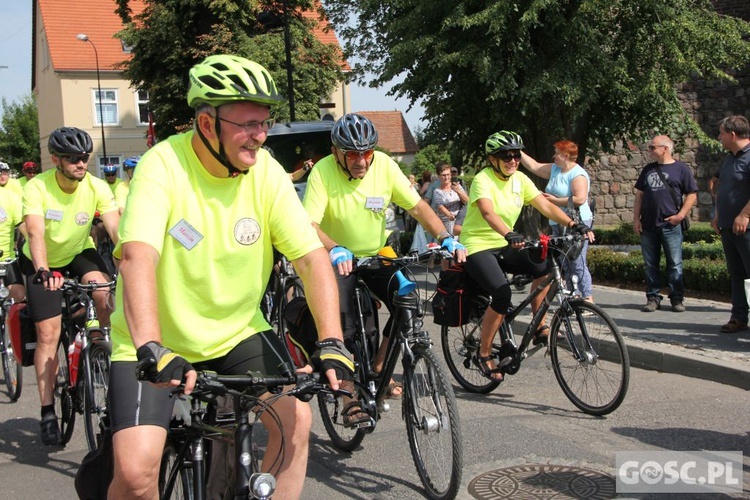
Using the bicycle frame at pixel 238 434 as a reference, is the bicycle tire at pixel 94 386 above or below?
below

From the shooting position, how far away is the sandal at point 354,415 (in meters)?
4.97

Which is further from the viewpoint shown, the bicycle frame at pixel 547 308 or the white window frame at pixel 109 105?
the white window frame at pixel 109 105

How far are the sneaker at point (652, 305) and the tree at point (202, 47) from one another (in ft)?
70.0

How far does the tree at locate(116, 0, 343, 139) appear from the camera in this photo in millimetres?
30641

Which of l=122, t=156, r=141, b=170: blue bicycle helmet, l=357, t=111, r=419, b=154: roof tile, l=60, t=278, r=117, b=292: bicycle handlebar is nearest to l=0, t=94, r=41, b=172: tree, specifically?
l=357, t=111, r=419, b=154: roof tile

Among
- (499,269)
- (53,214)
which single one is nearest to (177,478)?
(53,214)

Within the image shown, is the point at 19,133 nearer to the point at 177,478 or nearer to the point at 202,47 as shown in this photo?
the point at 202,47

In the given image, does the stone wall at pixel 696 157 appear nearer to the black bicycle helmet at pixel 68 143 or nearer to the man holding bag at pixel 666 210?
the man holding bag at pixel 666 210

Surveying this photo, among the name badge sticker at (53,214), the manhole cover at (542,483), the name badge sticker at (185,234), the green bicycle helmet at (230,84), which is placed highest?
the green bicycle helmet at (230,84)

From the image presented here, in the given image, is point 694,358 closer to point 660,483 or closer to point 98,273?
point 660,483

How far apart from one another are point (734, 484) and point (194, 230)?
124 inches

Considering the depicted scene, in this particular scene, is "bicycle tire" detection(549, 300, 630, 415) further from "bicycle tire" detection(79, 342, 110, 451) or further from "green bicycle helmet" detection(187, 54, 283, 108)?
"green bicycle helmet" detection(187, 54, 283, 108)

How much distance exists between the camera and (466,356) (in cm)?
678

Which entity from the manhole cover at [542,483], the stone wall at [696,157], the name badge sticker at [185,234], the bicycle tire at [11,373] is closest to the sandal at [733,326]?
the manhole cover at [542,483]
